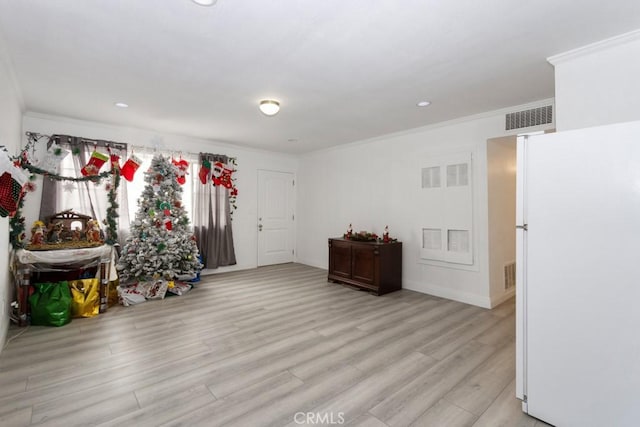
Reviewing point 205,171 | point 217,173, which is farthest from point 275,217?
point 205,171

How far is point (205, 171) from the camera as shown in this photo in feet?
18.5

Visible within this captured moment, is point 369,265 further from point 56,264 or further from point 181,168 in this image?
point 56,264

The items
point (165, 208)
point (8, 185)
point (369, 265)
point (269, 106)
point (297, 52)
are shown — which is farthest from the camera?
point (369, 265)

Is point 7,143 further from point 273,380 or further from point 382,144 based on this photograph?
point 382,144

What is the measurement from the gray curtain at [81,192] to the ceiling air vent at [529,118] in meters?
5.58

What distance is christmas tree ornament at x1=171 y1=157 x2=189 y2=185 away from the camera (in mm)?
5113

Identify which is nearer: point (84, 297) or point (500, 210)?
point (84, 297)

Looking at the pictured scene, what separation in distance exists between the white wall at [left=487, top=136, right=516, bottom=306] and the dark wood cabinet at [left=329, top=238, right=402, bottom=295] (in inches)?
52.6

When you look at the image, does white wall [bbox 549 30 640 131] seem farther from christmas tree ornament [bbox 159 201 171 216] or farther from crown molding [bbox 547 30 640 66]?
christmas tree ornament [bbox 159 201 171 216]

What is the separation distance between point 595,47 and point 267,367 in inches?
144

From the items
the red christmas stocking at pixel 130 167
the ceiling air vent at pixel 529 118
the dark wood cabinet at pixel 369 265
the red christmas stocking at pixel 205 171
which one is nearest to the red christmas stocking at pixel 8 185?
the red christmas stocking at pixel 130 167

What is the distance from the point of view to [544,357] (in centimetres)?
189

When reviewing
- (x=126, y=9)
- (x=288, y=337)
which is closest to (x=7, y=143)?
(x=126, y=9)

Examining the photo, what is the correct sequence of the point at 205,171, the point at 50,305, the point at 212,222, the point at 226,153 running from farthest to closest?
the point at 226,153 → the point at 212,222 → the point at 205,171 → the point at 50,305
